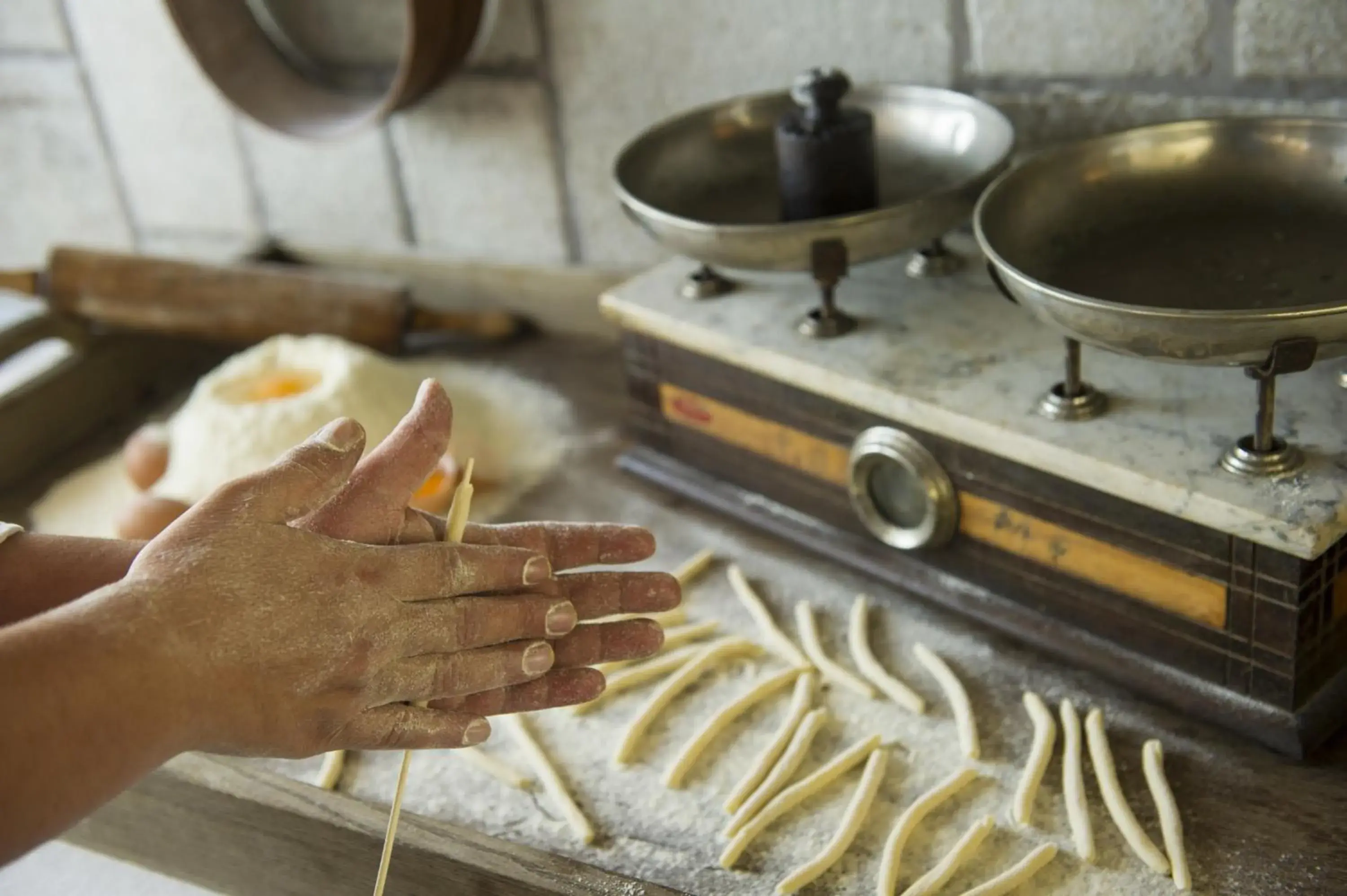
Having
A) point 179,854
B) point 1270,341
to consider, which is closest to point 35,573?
point 179,854

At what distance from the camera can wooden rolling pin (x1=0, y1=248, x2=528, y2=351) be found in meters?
2.72

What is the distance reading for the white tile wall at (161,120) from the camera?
3135 mm

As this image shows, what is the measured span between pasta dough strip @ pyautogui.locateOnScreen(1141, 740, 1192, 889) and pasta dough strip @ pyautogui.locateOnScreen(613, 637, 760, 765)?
20.9 inches

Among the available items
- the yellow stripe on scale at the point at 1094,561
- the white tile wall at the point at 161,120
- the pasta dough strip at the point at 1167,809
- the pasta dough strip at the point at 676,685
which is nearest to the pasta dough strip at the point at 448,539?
the pasta dough strip at the point at 676,685

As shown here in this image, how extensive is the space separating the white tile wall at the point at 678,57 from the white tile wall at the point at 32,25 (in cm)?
140

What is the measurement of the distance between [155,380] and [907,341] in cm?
179

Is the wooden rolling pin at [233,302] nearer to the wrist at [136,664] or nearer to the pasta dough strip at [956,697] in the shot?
the pasta dough strip at [956,697]

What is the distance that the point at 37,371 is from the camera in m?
2.66

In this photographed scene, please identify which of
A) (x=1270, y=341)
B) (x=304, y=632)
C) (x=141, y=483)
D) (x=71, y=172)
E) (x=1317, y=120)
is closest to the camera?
(x=304, y=632)

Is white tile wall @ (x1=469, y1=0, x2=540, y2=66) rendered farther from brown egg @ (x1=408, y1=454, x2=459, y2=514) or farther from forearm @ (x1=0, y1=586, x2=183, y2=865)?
forearm @ (x1=0, y1=586, x2=183, y2=865)

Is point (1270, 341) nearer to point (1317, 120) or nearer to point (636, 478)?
point (1317, 120)

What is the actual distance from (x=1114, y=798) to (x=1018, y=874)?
0.53 ft

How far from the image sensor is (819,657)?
5.84 ft

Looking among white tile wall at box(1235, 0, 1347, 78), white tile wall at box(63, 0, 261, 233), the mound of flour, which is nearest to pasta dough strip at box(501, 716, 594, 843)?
the mound of flour
